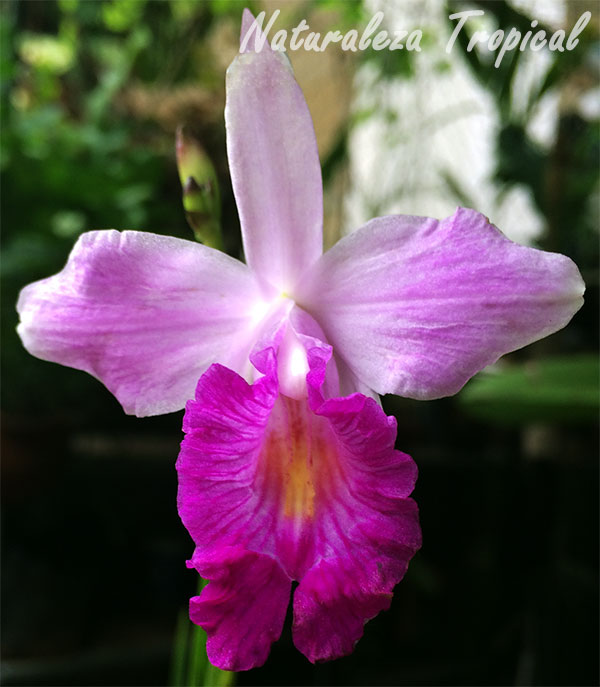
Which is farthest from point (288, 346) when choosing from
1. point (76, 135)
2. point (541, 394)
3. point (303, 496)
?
point (76, 135)

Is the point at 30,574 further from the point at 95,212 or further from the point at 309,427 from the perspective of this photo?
the point at 309,427

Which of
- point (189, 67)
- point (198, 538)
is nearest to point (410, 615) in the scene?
point (198, 538)

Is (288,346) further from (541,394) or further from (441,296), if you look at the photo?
(541,394)

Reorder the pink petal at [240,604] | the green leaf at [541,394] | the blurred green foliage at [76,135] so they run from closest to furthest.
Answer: the pink petal at [240,604] → the green leaf at [541,394] → the blurred green foliage at [76,135]

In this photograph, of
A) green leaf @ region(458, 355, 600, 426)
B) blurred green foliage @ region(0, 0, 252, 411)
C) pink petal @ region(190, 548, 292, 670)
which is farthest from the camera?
blurred green foliage @ region(0, 0, 252, 411)

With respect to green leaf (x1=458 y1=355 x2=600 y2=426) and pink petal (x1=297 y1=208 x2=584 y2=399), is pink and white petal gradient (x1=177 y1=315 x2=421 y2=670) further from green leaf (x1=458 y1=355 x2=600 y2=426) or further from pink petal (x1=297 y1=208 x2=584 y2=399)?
green leaf (x1=458 y1=355 x2=600 y2=426)

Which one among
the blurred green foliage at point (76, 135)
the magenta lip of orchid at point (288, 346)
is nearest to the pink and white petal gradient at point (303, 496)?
the magenta lip of orchid at point (288, 346)

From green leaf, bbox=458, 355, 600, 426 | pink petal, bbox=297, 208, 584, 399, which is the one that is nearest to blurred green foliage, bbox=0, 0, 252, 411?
green leaf, bbox=458, 355, 600, 426

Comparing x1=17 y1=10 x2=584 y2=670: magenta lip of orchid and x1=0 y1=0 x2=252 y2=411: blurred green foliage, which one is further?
x1=0 y1=0 x2=252 y2=411: blurred green foliage

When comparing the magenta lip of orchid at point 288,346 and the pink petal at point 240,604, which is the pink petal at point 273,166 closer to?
the magenta lip of orchid at point 288,346
